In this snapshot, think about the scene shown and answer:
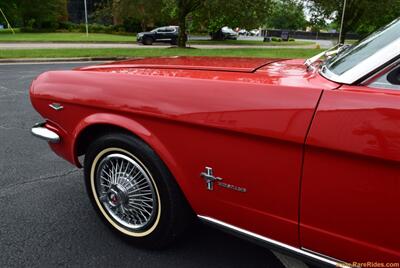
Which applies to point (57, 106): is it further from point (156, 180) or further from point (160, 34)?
point (160, 34)

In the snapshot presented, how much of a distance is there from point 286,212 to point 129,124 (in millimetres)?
1043

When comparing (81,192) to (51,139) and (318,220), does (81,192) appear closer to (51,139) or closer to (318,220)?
(51,139)

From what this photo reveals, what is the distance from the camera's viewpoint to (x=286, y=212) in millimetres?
1860

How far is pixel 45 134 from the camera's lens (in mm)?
2922

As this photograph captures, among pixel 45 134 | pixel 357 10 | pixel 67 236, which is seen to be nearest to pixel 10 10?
pixel 357 10

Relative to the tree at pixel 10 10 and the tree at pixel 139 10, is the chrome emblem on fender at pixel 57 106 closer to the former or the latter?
the tree at pixel 139 10

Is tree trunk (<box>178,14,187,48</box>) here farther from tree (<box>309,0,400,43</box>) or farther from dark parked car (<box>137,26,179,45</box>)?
tree (<box>309,0,400,43</box>)

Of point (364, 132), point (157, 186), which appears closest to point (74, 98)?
point (157, 186)

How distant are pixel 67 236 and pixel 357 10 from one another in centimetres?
2972

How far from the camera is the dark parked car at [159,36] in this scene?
30047 millimetres

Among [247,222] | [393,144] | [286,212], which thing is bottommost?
[247,222]

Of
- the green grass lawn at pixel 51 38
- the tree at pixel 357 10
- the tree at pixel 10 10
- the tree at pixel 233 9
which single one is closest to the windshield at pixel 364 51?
the tree at pixel 233 9

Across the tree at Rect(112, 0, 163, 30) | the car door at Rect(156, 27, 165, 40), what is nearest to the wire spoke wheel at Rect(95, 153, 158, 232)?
the car door at Rect(156, 27, 165, 40)

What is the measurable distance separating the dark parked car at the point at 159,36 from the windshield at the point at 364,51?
29.1 meters
